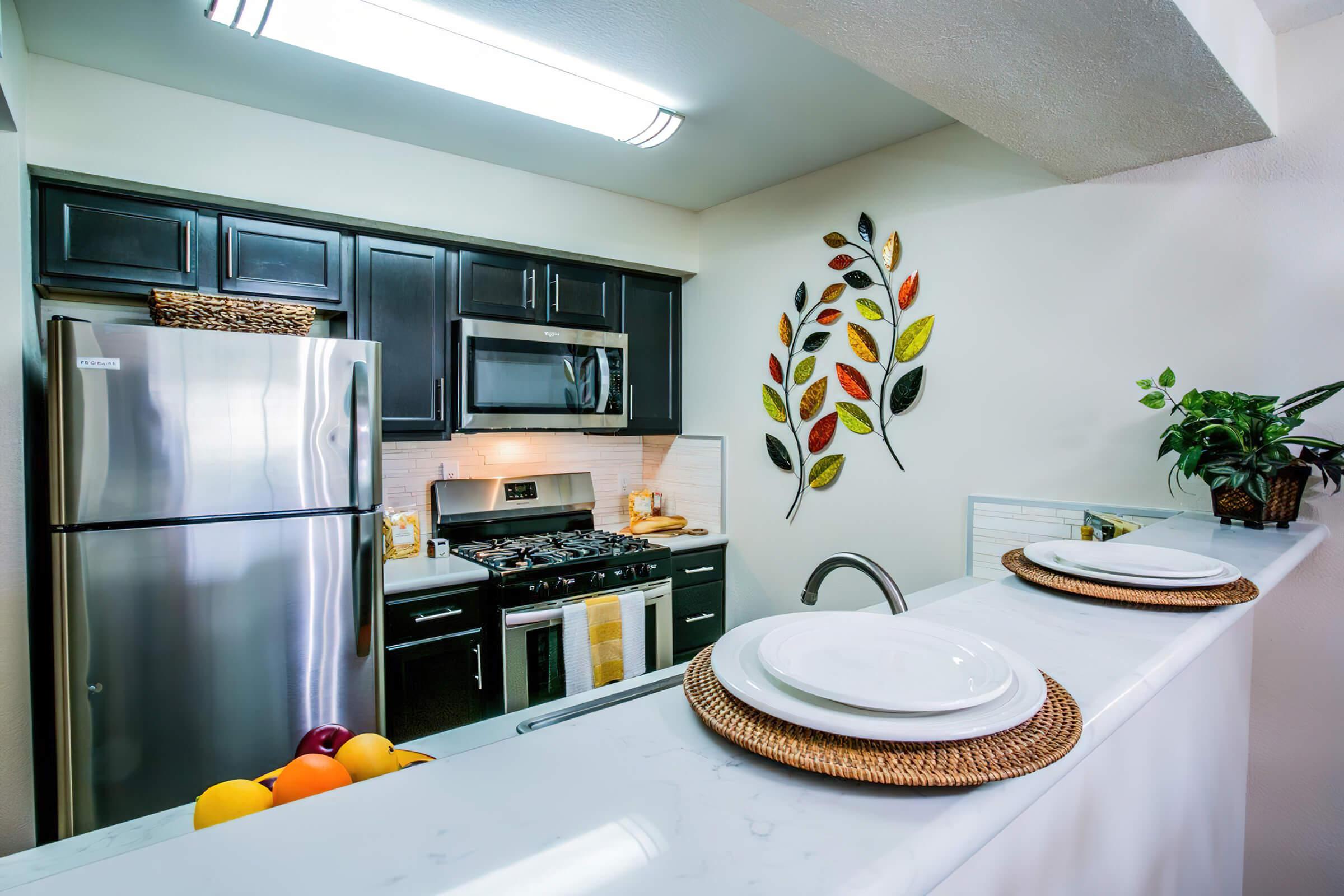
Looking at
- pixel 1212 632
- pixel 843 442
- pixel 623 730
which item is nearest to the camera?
pixel 623 730

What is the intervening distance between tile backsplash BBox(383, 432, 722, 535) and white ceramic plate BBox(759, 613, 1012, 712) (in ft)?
8.35

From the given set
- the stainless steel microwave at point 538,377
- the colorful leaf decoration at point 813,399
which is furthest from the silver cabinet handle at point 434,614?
the colorful leaf decoration at point 813,399

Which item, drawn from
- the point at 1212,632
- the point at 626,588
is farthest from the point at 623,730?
the point at 626,588

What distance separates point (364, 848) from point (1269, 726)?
2328 millimetres

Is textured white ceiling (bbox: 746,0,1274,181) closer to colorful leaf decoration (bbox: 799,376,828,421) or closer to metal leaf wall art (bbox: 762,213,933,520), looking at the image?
metal leaf wall art (bbox: 762,213,933,520)

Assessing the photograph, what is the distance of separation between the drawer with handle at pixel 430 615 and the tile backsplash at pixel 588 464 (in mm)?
628

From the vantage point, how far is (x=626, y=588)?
2.93 meters

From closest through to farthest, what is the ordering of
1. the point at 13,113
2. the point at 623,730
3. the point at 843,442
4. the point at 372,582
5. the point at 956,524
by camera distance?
the point at 623,730, the point at 13,113, the point at 372,582, the point at 956,524, the point at 843,442

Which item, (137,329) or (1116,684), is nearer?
(1116,684)

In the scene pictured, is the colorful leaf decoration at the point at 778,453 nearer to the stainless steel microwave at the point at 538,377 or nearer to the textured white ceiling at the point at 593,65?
the stainless steel microwave at the point at 538,377

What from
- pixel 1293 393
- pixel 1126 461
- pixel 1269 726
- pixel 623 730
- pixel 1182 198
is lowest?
pixel 1269 726

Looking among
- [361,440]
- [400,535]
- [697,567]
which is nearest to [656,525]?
[697,567]

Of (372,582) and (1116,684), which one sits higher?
(1116,684)

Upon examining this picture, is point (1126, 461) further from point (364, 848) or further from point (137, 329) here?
point (137, 329)
